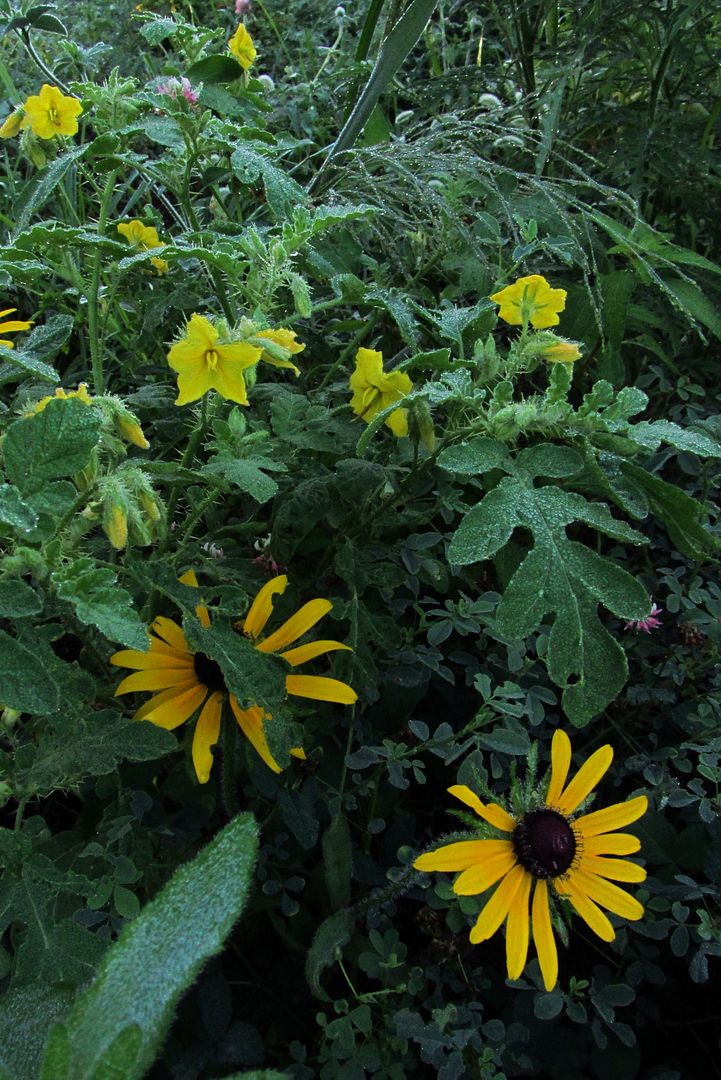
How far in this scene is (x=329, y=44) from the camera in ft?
8.80

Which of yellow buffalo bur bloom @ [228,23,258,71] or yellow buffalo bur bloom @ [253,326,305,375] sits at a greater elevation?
yellow buffalo bur bloom @ [228,23,258,71]

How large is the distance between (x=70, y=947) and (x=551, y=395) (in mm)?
614

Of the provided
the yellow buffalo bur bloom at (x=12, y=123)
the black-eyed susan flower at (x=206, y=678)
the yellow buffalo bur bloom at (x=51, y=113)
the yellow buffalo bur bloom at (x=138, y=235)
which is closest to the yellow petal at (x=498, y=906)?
the black-eyed susan flower at (x=206, y=678)

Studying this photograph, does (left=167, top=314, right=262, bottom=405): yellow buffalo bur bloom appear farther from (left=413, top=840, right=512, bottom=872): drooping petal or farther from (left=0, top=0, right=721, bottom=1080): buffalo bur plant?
(left=413, top=840, right=512, bottom=872): drooping petal

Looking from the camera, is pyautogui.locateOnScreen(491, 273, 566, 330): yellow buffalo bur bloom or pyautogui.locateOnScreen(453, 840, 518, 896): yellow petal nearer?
pyautogui.locateOnScreen(453, 840, 518, 896): yellow petal

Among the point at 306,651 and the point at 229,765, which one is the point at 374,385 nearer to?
the point at 306,651

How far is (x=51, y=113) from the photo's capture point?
3.48 feet

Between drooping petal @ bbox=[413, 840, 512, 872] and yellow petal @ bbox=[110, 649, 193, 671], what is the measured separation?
0.99 feet

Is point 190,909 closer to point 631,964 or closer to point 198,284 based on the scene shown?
point 631,964

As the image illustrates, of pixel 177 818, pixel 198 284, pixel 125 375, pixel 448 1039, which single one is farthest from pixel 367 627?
pixel 125 375

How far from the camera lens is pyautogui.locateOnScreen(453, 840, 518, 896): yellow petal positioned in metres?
0.79

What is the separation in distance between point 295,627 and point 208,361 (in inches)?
11.3

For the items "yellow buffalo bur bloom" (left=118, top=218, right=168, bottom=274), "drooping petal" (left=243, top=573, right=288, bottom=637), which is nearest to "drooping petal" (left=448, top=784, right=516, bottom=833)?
"drooping petal" (left=243, top=573, right=288, bottom=637)

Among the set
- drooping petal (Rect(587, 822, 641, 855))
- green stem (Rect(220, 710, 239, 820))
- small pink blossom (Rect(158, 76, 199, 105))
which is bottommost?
drooping petal (Rect(587, 822, 641, 855))
